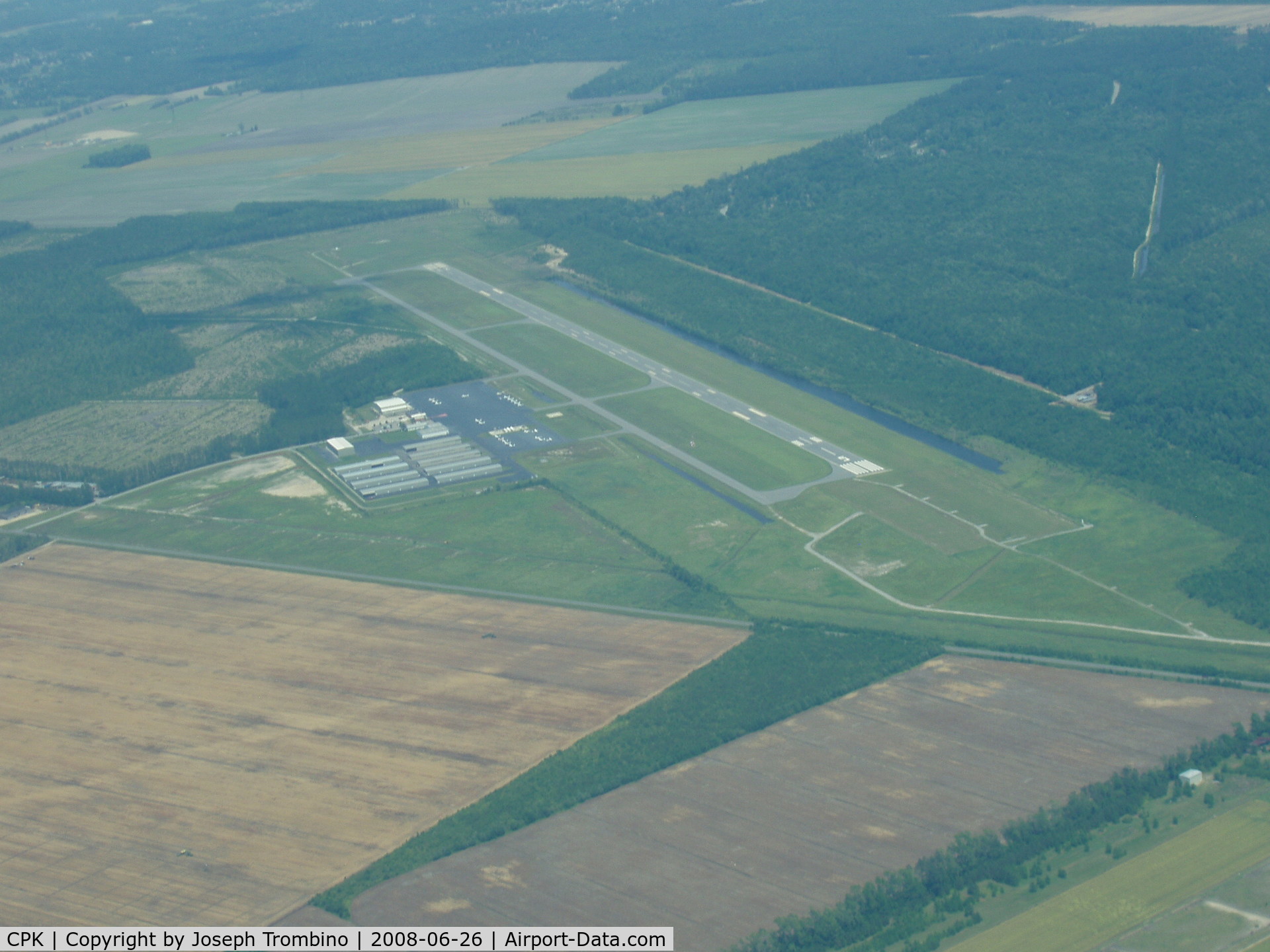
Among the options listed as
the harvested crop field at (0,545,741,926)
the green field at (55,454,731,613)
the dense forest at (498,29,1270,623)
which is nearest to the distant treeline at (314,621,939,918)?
the harvested crop field at (0,545,741,926)

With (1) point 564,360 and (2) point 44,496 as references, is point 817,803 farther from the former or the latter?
(1) point 564,360

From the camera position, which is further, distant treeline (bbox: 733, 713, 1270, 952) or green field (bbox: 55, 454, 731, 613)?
green field (bbox: 55, 454, 731, 613)

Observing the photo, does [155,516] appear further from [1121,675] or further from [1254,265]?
[1254,265]

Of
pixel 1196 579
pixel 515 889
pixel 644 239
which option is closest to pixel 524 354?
pixel 644 239

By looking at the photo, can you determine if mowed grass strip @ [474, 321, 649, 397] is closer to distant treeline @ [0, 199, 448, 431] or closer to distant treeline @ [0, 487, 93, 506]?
distant treeline @ [0, 199, 448, 431]
